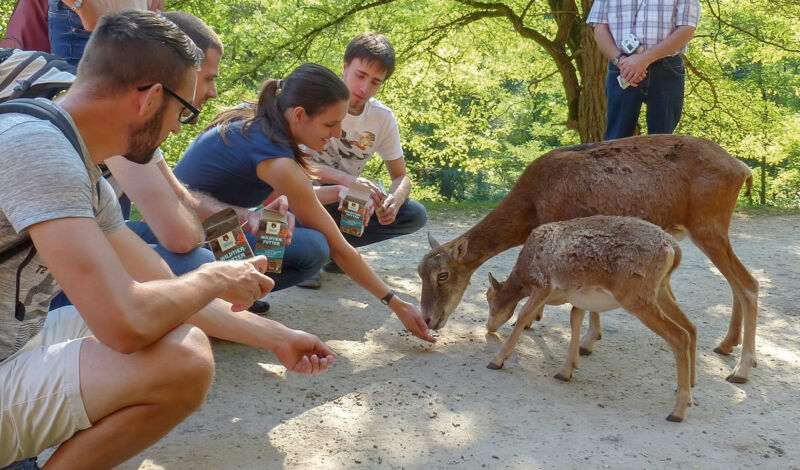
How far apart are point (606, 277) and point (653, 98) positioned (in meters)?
2.64

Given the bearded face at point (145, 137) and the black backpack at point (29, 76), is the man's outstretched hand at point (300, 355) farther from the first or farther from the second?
the black backpack at point (29, 76)

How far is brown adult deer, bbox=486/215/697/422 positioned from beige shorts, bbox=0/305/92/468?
9.17ft

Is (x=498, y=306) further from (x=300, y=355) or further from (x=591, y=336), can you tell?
(x=300, y=355)

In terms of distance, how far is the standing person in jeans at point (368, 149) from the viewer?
5812mm

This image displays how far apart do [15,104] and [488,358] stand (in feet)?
11.1

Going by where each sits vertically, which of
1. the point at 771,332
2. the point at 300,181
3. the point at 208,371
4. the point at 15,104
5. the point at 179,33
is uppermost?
the point at 179,33

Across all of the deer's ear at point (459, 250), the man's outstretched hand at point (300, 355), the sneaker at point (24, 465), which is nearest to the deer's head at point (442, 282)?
the deer's ear at point (459, 250)

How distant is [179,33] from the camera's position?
270 cm

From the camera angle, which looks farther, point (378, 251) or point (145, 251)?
point (378, 251)

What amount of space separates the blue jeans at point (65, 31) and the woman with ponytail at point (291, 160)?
957 mm

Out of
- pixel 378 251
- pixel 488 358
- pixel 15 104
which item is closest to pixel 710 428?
pixel 488 358

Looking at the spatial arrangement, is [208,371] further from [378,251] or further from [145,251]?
[378,251]

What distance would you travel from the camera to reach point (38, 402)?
253 centimetres

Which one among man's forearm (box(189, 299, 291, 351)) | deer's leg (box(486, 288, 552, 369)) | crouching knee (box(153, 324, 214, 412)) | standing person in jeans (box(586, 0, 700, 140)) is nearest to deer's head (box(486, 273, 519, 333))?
deer's leg (box(486, 288, 552, 369))
